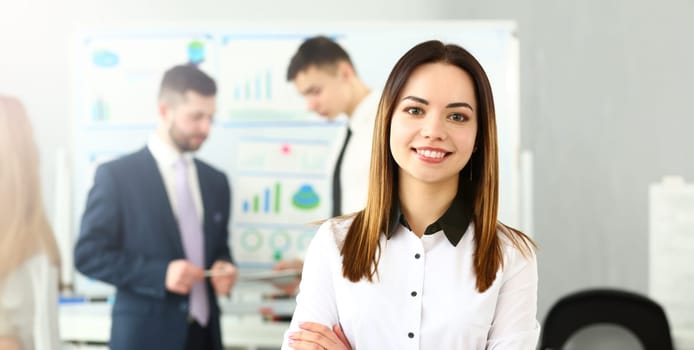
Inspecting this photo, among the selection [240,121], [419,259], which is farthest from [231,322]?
[419,259]

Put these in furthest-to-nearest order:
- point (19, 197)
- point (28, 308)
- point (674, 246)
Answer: point (674, 246)
point (19, 197)
point (28, 308)

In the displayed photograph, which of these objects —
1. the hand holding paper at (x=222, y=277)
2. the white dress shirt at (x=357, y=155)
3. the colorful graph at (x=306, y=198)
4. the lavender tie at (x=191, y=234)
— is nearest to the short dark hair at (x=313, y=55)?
the white dress shirt at (x=357, y=155)

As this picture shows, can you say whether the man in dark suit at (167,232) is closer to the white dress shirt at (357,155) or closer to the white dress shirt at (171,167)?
the white dress shirt at (171,167)

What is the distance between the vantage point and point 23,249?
7.00 feet

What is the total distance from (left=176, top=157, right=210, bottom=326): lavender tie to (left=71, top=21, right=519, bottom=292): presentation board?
104 mm

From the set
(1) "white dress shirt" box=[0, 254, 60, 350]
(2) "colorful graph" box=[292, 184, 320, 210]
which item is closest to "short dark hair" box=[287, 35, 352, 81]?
(2) "colorful graph" box=[292, 184, 320, 210]

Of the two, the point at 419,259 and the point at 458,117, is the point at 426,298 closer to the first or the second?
the point at 419,259

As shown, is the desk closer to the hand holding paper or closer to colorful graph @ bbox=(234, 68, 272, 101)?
the hand holding paper

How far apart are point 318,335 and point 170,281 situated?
160 centimetres

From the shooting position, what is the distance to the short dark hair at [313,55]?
2.48m

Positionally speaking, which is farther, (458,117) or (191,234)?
(191,234)

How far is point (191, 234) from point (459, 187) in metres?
1.74

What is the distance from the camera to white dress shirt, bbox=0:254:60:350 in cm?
208

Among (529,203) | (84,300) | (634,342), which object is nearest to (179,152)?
(84,300)
